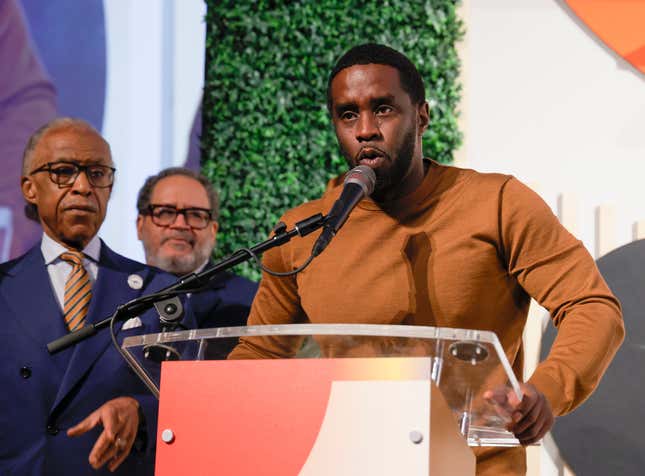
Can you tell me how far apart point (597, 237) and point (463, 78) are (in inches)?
51.5

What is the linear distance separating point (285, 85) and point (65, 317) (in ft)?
10.5

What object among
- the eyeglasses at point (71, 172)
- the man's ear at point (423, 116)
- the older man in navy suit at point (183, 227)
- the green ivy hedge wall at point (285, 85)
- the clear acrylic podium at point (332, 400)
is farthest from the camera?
the green ivy hedge wall at point (285, 85)

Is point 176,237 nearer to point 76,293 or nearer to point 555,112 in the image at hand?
point 76,293

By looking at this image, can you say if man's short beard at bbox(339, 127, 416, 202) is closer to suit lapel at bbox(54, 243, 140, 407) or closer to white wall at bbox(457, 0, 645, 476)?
suit lapel at bbox(54, 243, 140, 407)

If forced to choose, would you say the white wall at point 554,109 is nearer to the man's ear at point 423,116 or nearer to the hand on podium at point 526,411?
the man's ear at point 423,116

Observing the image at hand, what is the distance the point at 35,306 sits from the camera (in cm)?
312

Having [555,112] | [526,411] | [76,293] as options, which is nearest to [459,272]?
[526,411]

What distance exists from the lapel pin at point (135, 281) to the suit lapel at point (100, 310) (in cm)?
1

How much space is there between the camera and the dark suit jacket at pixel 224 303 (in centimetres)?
415

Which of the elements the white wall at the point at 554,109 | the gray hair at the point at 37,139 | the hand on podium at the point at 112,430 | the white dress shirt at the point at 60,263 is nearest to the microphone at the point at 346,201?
the hand on podium at the point at 112,430

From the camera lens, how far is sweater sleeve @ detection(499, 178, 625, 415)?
1996 millimetres

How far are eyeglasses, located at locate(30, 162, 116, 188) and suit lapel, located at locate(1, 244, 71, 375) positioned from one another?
314 millimetres

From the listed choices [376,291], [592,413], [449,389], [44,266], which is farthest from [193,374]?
[592,413]

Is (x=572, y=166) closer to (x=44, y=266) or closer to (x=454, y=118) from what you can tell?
(x=454, y=118)
